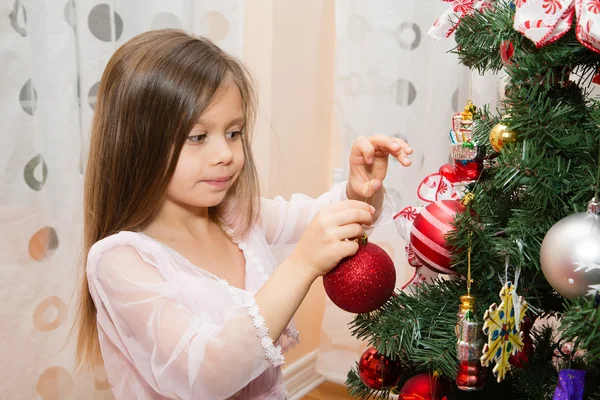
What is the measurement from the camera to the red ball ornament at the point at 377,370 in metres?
0.82

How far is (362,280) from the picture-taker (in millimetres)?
692

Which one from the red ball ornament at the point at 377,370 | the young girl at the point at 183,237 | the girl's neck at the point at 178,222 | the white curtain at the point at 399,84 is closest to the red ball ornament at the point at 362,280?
the young girl at the point at 183,237

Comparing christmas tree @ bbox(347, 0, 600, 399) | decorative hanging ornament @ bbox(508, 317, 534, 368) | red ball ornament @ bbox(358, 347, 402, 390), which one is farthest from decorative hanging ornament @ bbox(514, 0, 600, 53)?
red ball ornament @ bbox(358, 347, 402, 390)

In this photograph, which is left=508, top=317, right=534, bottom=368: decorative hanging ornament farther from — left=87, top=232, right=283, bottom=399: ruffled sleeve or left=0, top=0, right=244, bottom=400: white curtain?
left=0, top=0, right=244, bottom=400: white curtain

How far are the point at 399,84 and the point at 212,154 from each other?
0.85 m

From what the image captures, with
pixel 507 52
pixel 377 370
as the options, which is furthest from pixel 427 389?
pixel 507 52

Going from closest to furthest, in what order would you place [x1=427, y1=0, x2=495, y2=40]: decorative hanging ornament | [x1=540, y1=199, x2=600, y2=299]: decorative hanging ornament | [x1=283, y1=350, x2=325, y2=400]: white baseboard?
[x1=540, y1=199, x2=600, y2=299]: decorative hanging ornament → [x1=427, y1=0, x2=495, y2=40]: decorative hanging ornament → [x1=283, y1=350, x2=325, y2=400]: white baseboard

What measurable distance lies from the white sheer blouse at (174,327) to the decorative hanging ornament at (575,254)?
40 cm

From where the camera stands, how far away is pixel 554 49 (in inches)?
22.7

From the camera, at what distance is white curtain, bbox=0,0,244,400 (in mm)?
1038

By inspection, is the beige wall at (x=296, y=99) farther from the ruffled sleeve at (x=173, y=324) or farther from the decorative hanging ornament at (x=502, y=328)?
the decorative hanging ornament at (x=502, y=328)

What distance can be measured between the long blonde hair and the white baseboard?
94 centimetres

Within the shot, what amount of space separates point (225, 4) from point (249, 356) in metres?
1.00

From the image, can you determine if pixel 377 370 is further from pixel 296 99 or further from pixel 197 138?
pixel 296 99
